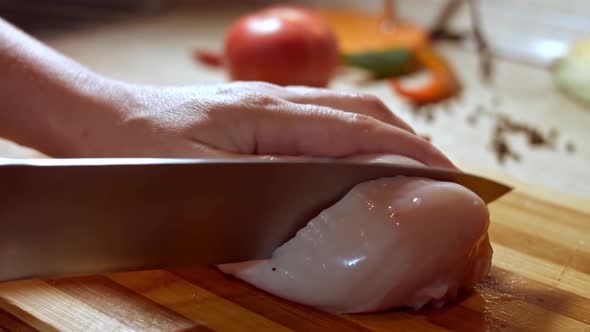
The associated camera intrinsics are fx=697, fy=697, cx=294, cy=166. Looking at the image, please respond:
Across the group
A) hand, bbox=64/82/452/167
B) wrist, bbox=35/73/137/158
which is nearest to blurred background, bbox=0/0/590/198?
wrist, bbox=35/73/137/158

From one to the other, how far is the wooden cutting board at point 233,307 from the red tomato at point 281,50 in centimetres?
93

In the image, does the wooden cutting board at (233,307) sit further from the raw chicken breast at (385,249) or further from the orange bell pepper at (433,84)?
the orange bell pepper at (433,84)

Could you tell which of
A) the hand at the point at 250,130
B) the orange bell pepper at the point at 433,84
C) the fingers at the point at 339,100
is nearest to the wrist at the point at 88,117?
the hand at the point at 250,130

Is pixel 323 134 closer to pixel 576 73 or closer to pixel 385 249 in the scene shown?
pixel 385 249

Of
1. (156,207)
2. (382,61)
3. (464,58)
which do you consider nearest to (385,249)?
(156,207)

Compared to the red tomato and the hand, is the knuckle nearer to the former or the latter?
the hand

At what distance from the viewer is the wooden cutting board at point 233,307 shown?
0.96 meters

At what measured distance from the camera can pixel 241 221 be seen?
3.33ft

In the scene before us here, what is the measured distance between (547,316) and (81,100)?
0.81 meters

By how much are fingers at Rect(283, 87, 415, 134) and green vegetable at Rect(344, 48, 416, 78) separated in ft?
3.75

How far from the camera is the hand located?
1.04 metres


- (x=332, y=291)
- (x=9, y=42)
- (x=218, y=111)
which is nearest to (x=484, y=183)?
(x=332, y=291)

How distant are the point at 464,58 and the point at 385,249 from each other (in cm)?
172

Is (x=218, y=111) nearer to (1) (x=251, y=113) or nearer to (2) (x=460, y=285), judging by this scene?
(1) (x=251, y=113)
